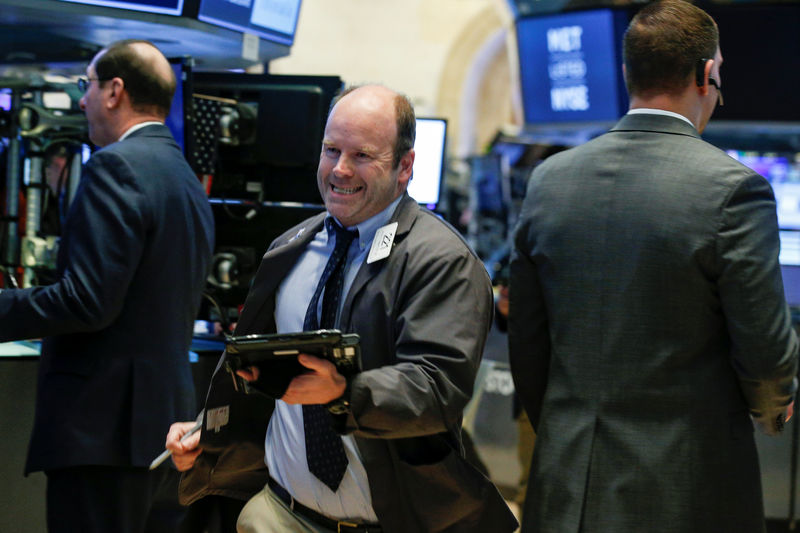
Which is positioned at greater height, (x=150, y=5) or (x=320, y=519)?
(x=150, y=5)

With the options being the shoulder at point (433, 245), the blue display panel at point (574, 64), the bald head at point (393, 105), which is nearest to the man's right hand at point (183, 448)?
the shoulder at point (433, 245)

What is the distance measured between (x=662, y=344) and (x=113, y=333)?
1477 millimetres

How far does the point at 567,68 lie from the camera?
6320 mm

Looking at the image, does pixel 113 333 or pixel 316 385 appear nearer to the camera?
pixel 316 385

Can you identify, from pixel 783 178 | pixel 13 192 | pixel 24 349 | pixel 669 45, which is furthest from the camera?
pixel 783 178

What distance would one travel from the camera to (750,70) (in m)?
5.79

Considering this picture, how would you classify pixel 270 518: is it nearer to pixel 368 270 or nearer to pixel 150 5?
pixel 368 270

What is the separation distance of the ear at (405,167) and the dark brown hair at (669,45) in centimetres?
56

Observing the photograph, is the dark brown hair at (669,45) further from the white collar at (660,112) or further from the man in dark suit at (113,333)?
the man in dark suit at (113,333)

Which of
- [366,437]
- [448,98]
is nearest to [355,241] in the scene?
[366,437]

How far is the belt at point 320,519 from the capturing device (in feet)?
6.73

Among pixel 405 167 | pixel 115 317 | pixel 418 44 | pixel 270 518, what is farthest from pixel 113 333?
pixel 418 44

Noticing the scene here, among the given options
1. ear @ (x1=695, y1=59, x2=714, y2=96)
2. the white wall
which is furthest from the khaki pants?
the white wall

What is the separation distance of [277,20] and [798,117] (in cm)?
309
